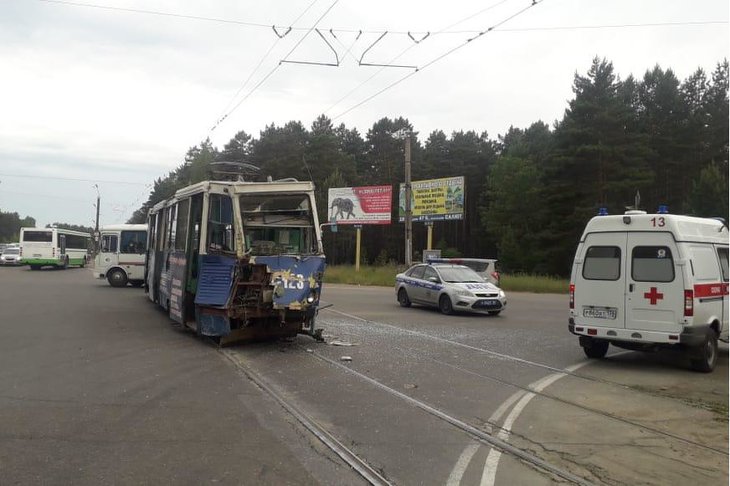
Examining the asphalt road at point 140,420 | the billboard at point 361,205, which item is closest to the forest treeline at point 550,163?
the billboard at point 361,205

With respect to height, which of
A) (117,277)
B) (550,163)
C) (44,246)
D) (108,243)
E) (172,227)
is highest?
(550,163)

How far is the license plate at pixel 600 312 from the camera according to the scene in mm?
9781

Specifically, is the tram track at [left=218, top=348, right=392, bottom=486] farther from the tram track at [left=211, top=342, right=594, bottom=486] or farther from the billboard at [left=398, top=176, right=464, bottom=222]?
the billboard at [left=398, top=176, right=464, bottom=222]

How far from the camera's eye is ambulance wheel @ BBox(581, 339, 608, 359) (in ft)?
34.3

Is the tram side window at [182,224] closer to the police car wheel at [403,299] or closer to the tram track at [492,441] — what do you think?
the tram track at [492,441]

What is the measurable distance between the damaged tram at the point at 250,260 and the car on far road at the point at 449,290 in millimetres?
6976

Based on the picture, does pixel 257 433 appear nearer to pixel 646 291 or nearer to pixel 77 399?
pixel 77 399

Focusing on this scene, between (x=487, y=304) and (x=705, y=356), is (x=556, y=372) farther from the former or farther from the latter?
(x=487, y=304)

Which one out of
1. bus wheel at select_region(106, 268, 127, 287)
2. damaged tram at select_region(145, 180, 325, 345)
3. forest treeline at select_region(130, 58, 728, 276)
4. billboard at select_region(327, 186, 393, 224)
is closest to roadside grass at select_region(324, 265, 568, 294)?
billboard at select_region(327, 186, 393, 224)

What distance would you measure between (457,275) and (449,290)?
39.5 inches

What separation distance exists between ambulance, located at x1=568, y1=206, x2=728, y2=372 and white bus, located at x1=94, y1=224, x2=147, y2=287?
2141 centimetres

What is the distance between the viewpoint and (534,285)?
33125 mm

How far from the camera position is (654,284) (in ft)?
30.9

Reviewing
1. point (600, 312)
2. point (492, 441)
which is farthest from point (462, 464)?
point (600, 312)
